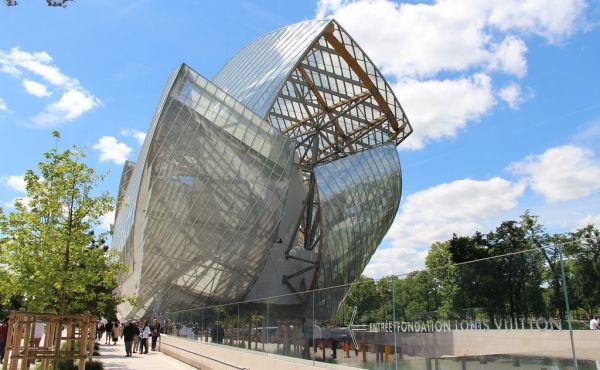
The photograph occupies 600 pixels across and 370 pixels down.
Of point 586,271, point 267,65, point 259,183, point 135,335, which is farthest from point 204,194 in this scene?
point 586,271

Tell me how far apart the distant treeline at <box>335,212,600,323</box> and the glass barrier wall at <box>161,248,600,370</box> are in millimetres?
13

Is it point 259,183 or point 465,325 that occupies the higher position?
point 259,183

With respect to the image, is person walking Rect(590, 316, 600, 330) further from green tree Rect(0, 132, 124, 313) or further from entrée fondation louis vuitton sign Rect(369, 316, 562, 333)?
green tree Rect(0, 132, 124, 313)

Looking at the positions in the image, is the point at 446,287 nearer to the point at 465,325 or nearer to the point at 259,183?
the point at 465,325

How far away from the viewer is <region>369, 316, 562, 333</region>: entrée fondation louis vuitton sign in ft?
19.7

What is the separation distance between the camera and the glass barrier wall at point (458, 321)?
5.86 metres

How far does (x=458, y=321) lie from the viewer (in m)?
7.29

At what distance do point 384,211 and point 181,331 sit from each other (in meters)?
23.6

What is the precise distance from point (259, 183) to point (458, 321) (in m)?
25.0

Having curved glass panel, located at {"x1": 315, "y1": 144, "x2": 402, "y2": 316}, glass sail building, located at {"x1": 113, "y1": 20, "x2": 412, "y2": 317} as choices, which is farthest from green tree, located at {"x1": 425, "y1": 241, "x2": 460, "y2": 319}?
curved glass panel, located at {"x1": 315, "y1": 144, "x2": 402, "y2": 316}

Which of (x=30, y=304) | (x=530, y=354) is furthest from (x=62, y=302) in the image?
(x=530, y=354)

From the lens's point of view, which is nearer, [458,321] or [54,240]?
[458,321]

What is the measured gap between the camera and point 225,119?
30.4 metres

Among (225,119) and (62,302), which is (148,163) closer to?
(225,119)
